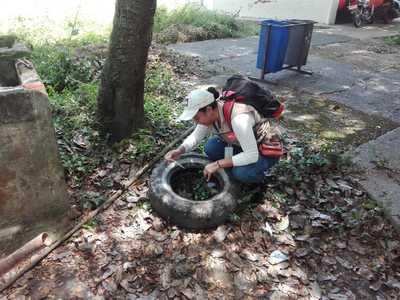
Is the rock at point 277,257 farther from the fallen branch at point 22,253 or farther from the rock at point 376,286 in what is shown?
the fallen branch at point 22,253

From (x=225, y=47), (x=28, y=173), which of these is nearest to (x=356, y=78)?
(x=225, y=47)

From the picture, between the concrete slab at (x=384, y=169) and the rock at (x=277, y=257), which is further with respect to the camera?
the concrete slab at (x=384, y=169)

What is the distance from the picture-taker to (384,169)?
4.11m

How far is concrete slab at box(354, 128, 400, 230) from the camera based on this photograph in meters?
3.57

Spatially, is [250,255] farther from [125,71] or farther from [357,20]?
[357,20]

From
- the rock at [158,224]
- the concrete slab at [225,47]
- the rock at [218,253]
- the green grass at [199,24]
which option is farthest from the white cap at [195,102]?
the green grass at [199,24]

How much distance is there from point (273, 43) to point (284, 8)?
948cm

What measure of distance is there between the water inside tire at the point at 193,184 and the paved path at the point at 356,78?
1643mm

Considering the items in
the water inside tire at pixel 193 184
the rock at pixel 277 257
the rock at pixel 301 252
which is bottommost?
the rock at pixel 277 257

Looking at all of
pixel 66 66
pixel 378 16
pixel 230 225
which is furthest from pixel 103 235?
pixel 378 16

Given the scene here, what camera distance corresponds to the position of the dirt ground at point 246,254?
9.37 ft

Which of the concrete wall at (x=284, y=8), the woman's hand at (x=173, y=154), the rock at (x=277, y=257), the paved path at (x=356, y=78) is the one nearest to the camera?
the rock at (x=277, y=257)

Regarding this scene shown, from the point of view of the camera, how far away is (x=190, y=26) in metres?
10.5

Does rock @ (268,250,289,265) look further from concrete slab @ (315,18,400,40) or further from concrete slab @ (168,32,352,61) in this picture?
concrete slab @ (315,18,400,40)
